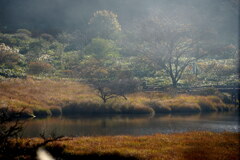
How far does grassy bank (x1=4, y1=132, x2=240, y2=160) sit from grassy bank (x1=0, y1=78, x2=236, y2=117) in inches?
969

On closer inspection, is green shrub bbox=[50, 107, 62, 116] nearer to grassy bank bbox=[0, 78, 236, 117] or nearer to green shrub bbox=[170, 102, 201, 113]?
grassy bank bbox=[0, 78, 236, 117]

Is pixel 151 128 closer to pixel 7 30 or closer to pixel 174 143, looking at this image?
pixel 174 143

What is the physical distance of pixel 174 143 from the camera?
66.0ft

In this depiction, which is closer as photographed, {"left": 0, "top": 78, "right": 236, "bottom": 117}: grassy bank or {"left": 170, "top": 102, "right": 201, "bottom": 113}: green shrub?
{"left": 0, "top": 78, "right": 236, "bottom": 117}: grassy bank

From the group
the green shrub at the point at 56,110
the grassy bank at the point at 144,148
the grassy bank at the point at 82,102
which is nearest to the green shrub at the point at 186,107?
the grassy bank at the point at 82,102

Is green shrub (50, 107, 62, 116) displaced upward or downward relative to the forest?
downward

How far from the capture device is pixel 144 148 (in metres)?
18.6

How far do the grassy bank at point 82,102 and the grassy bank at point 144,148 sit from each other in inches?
969

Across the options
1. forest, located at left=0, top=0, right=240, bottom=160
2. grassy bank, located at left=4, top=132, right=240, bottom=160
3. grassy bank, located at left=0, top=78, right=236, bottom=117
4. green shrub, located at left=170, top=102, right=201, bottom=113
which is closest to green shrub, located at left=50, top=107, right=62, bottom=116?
grassy bank, located at left=0, top=78, right=236, bottom=117

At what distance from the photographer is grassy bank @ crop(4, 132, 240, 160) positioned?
16.8 meters

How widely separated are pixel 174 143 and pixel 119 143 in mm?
3965

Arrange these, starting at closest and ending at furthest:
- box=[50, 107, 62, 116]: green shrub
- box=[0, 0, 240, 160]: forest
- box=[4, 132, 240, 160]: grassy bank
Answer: box=[4, 132, 240, 160]: grassy bank
box=[0, 0, 240, 160]: forest
box=[50, 107, 62, 116]: green shrub

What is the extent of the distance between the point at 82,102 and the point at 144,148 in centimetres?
3142

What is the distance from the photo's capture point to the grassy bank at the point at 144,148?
16.8 m
